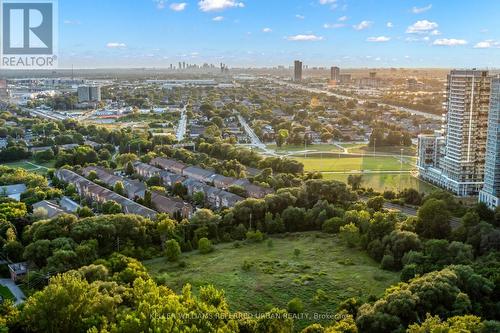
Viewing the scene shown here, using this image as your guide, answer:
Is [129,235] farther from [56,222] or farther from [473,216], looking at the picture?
[473,216]

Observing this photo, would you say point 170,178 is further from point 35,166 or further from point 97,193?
point 35,166

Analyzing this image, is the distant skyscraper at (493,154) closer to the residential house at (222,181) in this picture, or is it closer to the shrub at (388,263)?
the shrub at (388,263)

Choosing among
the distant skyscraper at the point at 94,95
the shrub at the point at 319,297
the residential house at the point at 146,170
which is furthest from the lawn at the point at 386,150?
the distant skyscraper at the point at 94,95

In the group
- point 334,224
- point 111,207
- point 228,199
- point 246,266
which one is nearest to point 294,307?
point 246,266

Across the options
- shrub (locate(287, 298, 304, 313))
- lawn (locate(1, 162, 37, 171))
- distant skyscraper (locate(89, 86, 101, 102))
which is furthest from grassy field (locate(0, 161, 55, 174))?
distant skyscraper (locate(89, 86, 101, 102))

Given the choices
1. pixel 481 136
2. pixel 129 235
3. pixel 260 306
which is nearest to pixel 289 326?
pixel 260 306

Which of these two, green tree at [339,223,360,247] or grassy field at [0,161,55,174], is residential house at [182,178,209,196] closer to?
green tree at [339,223,360,247]
